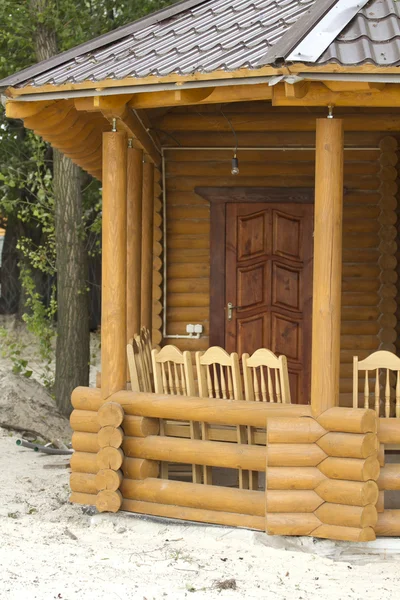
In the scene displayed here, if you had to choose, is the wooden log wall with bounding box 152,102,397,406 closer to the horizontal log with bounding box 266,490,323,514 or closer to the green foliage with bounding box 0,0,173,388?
the horizontal log with bounding box 266,490,323,514

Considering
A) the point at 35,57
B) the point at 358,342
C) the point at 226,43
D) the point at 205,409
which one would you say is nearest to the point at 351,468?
the point at 205,409

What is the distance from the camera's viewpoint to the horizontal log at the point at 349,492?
256 inches

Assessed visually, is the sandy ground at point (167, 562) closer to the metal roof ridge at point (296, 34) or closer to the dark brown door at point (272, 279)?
the dark brown door at point (272, 279)

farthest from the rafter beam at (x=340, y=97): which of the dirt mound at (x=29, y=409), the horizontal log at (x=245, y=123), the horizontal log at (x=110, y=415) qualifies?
the dirt mound at (x=29, y=409)

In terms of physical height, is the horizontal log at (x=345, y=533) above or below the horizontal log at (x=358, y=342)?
below

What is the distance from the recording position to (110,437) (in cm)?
724

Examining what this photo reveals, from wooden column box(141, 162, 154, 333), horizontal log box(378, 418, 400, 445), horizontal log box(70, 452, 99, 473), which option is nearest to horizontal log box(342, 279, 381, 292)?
wooden column box(141, 162, 154, 333)

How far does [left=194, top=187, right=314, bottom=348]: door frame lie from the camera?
33.5 ft

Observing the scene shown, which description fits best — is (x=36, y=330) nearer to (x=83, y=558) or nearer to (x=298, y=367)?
(x=298, y=367)

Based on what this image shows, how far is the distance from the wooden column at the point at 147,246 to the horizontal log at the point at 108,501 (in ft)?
10.7

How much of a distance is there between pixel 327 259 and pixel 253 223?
3719mm

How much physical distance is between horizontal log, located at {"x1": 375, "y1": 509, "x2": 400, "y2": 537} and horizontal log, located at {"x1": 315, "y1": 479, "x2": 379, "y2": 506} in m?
0.20

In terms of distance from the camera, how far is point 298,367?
10289 mm

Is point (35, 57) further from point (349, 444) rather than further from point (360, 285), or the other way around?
point (349, 444)
